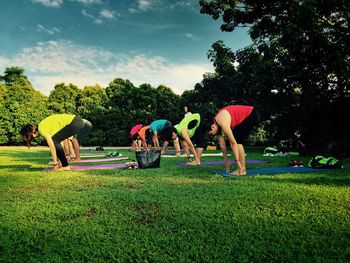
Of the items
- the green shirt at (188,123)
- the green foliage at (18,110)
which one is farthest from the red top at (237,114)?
the green foliage at (18,110)

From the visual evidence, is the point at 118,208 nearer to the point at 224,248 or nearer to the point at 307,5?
the point at 224,248

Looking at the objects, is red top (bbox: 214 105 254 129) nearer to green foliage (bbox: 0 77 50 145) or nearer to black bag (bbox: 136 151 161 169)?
black bag (bbox: 136 151 161 169)

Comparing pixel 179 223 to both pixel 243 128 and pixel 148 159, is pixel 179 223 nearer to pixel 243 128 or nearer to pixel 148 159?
pixel 243 128

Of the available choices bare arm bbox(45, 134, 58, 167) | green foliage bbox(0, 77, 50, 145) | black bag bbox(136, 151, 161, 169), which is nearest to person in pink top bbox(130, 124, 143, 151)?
black bag bbox(136, 151, 161, 169)

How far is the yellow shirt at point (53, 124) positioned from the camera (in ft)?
22.2

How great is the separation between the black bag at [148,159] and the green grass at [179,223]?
2810mm

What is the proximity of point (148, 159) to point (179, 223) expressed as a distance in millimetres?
4676

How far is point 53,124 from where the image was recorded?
276 inches

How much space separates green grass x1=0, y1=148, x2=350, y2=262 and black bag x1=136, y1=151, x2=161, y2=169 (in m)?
2.81

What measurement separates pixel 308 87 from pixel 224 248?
1334 cm

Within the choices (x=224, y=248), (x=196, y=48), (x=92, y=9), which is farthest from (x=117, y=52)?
(x=224, y=248)

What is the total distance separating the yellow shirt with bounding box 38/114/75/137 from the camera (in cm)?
677

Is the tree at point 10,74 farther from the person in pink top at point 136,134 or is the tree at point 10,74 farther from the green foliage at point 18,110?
the person in pink top at point 136,134

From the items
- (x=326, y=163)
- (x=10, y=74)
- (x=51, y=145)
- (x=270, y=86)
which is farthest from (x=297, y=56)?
(x=10, y=74)
